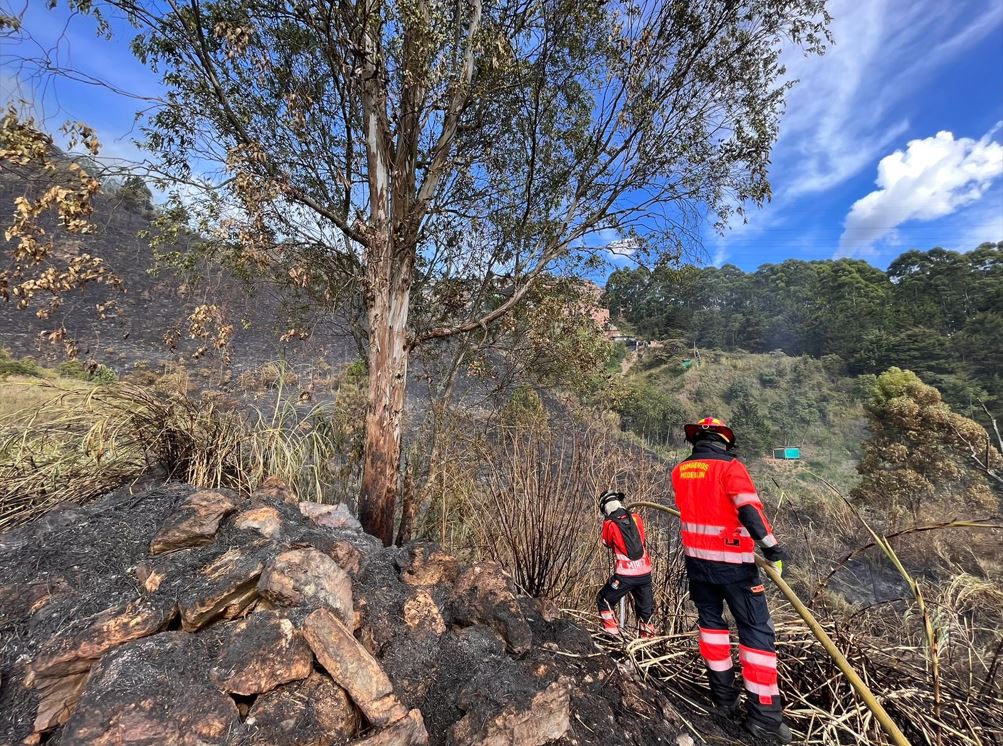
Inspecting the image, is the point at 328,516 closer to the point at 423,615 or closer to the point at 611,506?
the point at 423,615

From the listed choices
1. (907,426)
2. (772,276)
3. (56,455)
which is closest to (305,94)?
(56,455)

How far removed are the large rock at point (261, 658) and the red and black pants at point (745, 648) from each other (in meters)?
1.73

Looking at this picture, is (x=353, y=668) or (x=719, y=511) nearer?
→ (x=353, y=668)

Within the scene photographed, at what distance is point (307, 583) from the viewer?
1.64 m

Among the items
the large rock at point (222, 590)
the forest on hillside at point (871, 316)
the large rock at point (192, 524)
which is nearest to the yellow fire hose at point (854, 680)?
the large rock at point (222, 590)

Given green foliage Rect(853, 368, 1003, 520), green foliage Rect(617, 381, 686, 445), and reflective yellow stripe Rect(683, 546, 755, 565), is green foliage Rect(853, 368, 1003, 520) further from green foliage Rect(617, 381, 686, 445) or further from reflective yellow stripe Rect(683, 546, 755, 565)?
reflective yellow stripe Rect(683, 546, 755, 565)

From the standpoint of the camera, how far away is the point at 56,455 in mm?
2705

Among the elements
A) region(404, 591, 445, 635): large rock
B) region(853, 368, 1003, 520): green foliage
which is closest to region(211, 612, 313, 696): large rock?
region(404, 591, 445, 635): large rock

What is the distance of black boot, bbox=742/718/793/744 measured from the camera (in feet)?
5.58

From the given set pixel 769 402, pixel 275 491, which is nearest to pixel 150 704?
pixel 275 491

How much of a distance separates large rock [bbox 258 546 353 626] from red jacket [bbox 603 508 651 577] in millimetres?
1700

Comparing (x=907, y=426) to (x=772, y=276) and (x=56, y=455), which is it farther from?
(x=772, y=276)

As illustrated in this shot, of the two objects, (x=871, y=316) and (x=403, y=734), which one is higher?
(x=871, y=316)

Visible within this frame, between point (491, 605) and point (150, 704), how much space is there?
121 centimetres
